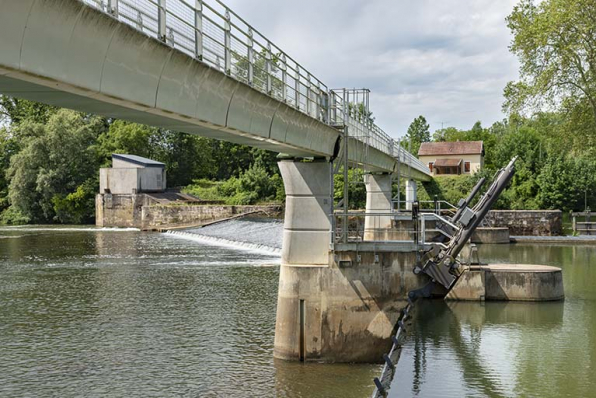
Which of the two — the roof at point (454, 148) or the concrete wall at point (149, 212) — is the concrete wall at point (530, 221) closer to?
the concrete wall at point (149, 212)

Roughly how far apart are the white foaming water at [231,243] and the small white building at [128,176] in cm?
1469

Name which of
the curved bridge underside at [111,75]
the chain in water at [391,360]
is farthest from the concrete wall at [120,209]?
the curved bridge underside at [111,75]

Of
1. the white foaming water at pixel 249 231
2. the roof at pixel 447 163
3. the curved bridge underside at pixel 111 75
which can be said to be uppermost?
the roof at pixel 447 163

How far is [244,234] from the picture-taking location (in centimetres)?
→ 5306

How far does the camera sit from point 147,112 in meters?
10.9

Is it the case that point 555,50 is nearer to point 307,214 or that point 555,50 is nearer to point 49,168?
point 307,214

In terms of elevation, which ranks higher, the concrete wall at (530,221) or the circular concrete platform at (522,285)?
the concrete wall at (530,221)

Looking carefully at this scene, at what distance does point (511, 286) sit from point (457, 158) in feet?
275

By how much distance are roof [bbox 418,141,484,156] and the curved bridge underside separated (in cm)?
9504

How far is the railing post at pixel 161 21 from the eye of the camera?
10727 mm

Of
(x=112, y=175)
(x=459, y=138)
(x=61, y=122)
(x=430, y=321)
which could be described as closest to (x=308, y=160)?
(x=430, y=321)

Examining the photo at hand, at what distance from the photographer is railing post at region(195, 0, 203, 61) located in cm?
1210

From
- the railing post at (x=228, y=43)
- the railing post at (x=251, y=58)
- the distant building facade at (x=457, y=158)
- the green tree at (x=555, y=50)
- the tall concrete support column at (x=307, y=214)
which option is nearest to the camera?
the railing post at (x=228, y=43)

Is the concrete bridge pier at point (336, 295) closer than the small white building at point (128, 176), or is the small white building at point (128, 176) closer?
the concrete bridge pier at point (336, 295)
